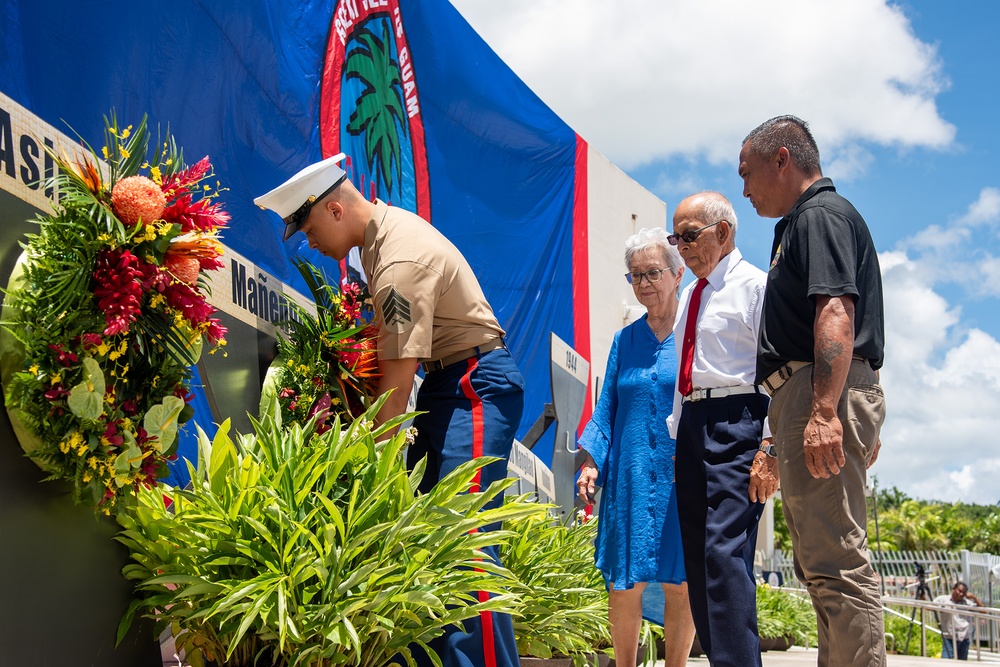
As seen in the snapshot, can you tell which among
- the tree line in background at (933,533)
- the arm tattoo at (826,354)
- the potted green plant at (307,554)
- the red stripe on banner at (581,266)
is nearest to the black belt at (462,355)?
the potted green plant at (307,554)

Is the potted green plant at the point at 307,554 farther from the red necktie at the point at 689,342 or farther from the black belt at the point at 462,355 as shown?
the red necktie at the point at 689,342

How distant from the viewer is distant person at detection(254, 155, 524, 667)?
9.95ft

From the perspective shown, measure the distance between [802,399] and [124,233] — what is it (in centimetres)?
190

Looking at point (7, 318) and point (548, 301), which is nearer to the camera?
point (7, 318)

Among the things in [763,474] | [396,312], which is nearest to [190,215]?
[396,312]

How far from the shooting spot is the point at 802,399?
2914 mm

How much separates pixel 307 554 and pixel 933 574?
2213 cm

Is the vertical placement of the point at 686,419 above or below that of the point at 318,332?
below

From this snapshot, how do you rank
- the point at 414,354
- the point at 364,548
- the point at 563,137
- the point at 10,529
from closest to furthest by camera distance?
the point at 10,529 < the point at 364,548 < the point at 414,354 < the point at 563,137

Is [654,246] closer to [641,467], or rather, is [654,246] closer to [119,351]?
[641,467]

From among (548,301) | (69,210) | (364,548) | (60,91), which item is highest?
(548,301)

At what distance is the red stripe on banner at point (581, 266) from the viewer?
867 centimetres

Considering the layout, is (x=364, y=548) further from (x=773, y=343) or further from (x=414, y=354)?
(x=773, y=343)

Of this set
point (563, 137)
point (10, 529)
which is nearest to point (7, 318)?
point (10, 529)
